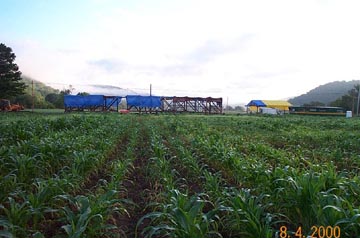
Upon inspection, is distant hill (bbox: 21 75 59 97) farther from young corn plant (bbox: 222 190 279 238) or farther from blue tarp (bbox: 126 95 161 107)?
young corn plant (bbox: 222 190 279 238)

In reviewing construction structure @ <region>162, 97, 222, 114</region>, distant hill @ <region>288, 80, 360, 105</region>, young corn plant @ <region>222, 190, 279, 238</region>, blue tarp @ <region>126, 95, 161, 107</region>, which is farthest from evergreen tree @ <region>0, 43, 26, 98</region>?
distant hill @ <region>288, 80, 360, 105</region>

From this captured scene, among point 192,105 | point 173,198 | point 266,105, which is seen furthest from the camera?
point 266,105

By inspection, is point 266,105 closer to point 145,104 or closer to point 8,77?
point 145,104

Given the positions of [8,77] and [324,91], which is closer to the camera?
[8,77]

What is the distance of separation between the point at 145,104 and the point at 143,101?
528 mm

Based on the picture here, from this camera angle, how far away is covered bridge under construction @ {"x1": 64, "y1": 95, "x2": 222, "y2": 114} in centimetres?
3719

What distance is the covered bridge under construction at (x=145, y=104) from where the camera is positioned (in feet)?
122

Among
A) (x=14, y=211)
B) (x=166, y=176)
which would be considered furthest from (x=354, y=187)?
(x=14, y=211)

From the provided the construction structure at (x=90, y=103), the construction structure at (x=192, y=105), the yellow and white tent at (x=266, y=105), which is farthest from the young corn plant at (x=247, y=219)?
the yellow and white tent at (x=266, y=105)

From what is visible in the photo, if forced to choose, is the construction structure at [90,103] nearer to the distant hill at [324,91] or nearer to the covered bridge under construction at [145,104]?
the covered bridge under construction at [145,104]

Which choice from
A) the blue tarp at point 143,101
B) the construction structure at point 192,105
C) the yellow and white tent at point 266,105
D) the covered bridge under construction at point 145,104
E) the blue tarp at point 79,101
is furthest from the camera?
the yellow and white tent at point 266,105

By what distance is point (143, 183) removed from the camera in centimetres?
480

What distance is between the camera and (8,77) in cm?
3891

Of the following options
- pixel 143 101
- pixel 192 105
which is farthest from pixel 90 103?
pixel 192 105
